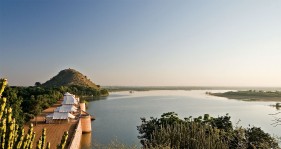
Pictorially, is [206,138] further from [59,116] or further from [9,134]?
[59,116]

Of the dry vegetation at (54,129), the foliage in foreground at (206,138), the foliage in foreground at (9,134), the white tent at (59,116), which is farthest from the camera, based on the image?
the white tent at (59,116)

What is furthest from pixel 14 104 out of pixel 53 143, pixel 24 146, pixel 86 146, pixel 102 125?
pixel 24 146

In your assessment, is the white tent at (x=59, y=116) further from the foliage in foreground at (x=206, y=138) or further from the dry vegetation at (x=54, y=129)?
the foliage in foreground at (x=206, y=138)

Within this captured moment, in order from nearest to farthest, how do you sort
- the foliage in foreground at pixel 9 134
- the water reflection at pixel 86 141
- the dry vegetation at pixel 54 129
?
the foliage in foreground at pixel 9 134 → the dry vegetation at pixel 54 129 → the water reflection at pixel 86 141

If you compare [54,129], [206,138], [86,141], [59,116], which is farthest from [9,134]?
[59,116]

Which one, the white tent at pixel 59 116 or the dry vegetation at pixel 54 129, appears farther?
the white tent at pixel 59 116

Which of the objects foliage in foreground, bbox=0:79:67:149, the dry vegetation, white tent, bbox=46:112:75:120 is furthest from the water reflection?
foliage in foreground, bbox=0:79:67:149

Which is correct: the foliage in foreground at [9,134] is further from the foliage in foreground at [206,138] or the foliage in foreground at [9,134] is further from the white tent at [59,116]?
the white tent at [59,116]

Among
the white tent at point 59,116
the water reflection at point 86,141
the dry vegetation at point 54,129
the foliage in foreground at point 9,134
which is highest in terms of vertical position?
the foliage in foreground at point 9,134

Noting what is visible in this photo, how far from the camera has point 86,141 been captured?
30234 millimetres

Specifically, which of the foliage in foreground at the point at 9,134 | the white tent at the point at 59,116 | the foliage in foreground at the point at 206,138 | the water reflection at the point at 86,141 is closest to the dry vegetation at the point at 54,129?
the white tent at the point at 59,116

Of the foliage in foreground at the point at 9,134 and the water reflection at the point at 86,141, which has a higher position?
the foliage in foreground at the point at 9,134

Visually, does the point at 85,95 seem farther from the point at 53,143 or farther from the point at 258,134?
the point at 258,134

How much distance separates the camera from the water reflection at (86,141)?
27.8 metres
